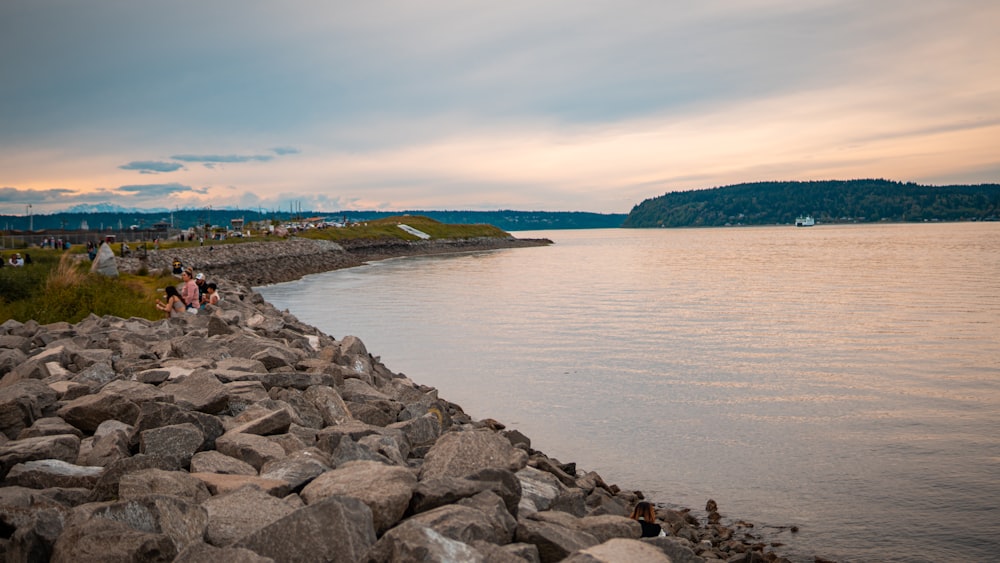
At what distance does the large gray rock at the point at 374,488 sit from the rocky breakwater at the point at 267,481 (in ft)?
0.05

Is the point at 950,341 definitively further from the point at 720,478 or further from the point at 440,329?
the point at 440,329

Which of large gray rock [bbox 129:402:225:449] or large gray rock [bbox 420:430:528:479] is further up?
large gray rock [bbox 129:402:225:449]

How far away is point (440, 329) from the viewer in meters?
29.3

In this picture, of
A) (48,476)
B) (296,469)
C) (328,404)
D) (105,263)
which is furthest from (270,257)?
(296,469)

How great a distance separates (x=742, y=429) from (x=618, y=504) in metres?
5.53

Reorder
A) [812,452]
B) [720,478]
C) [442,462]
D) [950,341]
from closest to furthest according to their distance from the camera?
[442,462], [720,478], [812,452], [950,341]

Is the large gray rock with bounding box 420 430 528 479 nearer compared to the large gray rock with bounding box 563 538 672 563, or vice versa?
the large gray rock with bounding box 563 538 672 563

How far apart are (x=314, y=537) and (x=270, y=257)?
266ft

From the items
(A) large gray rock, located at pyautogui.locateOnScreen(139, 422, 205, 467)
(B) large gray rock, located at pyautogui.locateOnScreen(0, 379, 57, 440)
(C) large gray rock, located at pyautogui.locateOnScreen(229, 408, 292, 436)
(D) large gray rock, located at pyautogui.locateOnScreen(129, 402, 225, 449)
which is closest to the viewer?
(A) large gray rock, located at pyautogui.locateOnScreen(139, 422, 205, 467)

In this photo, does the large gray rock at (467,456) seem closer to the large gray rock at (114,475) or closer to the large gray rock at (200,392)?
the large gray rock at (114,475)

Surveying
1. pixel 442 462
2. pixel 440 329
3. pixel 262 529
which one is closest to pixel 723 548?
pixel 442 462

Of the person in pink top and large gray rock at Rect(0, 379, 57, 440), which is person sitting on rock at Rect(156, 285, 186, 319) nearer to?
the person in pink top

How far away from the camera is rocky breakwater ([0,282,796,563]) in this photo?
5.06 m

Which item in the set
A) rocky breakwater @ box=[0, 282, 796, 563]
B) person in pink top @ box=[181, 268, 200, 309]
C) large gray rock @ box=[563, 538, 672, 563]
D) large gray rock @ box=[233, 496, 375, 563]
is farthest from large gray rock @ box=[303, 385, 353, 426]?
person in pink top @ box=[181, 268, 200, 309]
